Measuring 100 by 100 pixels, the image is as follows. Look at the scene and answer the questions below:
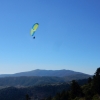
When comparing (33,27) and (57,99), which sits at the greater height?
(33,27)

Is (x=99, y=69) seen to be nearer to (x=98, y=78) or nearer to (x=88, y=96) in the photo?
(x=98, y=78)

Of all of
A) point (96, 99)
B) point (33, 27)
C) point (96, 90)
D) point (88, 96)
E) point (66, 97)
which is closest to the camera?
point (33, 27)

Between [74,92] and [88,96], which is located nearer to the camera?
[88,96]

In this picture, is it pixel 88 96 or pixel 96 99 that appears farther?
pixel 88 96

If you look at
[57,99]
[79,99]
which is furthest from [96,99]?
[57,99]

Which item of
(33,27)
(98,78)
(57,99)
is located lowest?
(57,99)

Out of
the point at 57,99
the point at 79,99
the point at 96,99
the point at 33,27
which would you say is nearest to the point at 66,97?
the point at 57,99

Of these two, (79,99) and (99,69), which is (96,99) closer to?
(79,99)

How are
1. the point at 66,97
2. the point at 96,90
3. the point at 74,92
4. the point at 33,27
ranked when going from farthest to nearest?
1. the point at 66,97
2. the point at 74,92
3. the point at 96,90
4. the point at 33,27

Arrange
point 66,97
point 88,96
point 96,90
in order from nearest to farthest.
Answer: point 88,96 → point 96,90 → point 66,97
